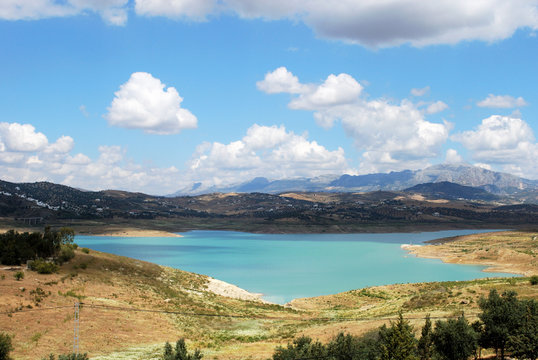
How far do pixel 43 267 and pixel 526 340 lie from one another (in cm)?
4235

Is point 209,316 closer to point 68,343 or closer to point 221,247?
point 68,343

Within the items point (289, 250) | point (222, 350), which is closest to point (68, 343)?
point (222, 350)

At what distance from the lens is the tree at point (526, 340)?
Answer: 23634 millimetres

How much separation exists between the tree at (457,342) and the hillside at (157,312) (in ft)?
28.3

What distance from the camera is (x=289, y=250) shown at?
13462cm

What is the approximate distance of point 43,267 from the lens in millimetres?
44812

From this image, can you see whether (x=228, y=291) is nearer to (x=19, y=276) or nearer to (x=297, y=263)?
(x=19, y=276)

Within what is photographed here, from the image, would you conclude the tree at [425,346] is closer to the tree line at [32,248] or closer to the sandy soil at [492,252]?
the tree line at [32,248]

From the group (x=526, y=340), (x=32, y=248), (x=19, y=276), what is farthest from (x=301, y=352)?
(x=32, y=248)

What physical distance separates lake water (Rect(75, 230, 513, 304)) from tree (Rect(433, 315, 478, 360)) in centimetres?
3823

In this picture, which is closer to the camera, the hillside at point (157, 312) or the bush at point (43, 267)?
the hillside at point (157, 312)

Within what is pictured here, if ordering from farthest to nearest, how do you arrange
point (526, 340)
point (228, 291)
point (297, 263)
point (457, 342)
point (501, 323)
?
point (297, 263) → point (228, 291) → point (501, 323) → point (457, 342) → point (526, 340)

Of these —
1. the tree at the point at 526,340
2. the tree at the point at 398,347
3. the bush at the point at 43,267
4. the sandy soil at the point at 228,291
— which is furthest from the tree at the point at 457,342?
the bush at the point at 43,267

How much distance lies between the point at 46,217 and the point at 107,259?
15164cm
